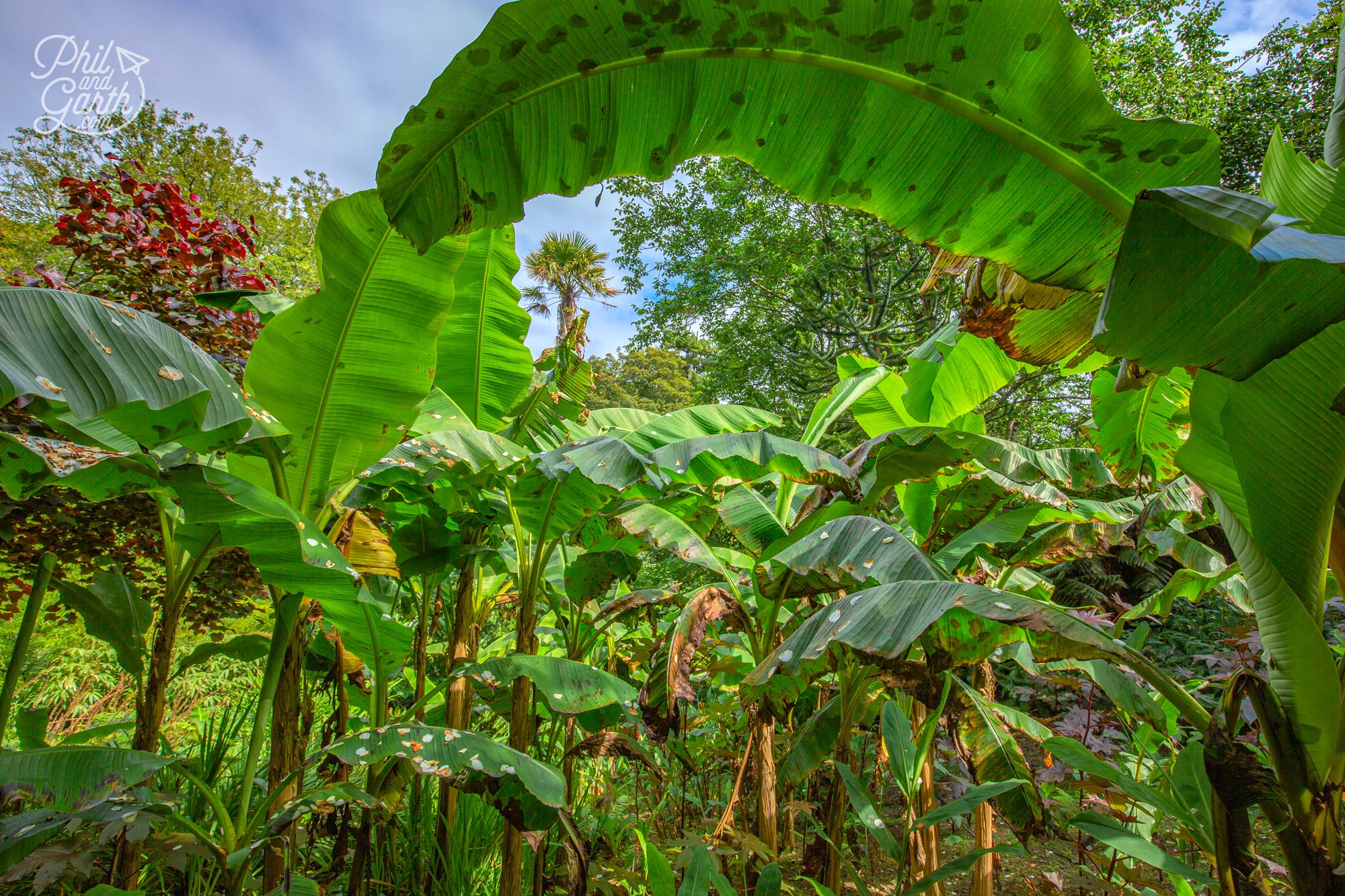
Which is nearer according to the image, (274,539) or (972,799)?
(972,799)

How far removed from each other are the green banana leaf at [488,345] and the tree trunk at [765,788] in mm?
1801

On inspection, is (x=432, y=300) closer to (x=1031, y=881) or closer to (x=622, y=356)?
(x=1031, y=881)

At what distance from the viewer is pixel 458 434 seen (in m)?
1.99

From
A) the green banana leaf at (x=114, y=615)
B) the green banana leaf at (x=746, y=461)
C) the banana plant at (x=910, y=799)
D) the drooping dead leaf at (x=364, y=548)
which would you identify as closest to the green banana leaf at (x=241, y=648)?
the green banana leaf at (x=114, y=615)

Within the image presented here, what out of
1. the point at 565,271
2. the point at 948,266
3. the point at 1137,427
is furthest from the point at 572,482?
the point at 565,271

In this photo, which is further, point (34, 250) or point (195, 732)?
point (34, 250)

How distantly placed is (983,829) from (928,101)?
2350mm

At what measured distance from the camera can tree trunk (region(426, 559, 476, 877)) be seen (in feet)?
8.04

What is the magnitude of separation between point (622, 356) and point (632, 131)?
2735 cm

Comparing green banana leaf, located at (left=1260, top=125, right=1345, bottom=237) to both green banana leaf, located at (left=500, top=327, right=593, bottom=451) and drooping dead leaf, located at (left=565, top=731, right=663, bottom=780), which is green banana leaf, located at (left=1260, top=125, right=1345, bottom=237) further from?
green banana leaf, located at (left=500, top=327, right=593, bottom=451)

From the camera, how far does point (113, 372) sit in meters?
1.24

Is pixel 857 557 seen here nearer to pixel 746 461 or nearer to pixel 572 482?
pixel 746 461

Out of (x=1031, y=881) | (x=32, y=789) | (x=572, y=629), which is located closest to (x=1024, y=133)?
(x=572, y=629)

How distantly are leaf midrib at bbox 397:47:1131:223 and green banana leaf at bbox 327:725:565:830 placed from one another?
138 centimetres
